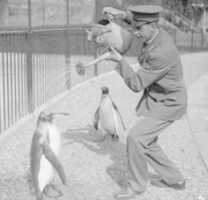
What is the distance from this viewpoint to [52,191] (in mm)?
5148

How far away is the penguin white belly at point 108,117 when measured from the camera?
711 centimetres

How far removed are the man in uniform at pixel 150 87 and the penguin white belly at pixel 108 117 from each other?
72.5 inches

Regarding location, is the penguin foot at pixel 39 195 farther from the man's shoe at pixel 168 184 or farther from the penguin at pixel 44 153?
the man's shoe at pixel 168 184

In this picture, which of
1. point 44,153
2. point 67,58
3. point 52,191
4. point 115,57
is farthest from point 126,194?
point 67,58

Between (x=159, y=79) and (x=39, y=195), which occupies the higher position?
(x=159, y=79)

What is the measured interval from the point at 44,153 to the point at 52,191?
2.50 ft

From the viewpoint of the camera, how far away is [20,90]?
8781mm

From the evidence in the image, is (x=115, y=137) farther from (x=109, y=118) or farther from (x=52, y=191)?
(x=52, y=191)

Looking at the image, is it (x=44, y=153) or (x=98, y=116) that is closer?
(x=44, y=153)

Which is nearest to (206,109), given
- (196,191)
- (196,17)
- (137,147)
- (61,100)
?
(61,100)

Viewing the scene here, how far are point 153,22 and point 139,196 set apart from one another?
5.84 feet

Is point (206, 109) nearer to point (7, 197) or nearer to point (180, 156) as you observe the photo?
point (180, 156)

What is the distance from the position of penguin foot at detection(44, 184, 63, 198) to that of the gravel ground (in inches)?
2.4

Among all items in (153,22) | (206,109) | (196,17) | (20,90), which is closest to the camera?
(153,22)
